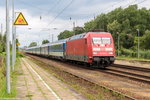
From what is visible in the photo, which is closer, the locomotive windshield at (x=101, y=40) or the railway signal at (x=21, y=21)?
the railway signal at (x=21, y=21)

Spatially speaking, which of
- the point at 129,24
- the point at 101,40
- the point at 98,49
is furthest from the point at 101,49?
the point at 129,24

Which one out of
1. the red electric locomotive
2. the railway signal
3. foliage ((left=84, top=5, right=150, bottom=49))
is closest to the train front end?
the red electric locomotive

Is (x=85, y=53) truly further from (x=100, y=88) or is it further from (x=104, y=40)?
(x=100, y=88)

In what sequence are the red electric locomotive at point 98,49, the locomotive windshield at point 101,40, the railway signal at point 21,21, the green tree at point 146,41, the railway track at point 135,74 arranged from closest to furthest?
the railway signal at point 21,21 → the railway track at point 135,74 → the red electric locomotive at point 98,49 → the locomotive windshield at point 101,40 → the green tree at point 146,41

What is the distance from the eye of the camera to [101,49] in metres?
22.8

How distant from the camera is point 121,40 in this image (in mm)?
83375

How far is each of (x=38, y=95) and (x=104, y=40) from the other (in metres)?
14.7

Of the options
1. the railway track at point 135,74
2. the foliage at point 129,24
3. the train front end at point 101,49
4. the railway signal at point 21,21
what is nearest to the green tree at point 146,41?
the foliage at point 129,24

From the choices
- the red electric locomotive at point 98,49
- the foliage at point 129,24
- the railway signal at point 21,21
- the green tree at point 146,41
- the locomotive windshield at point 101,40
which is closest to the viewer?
the railway signal at point 21,21

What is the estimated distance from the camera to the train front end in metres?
22.5

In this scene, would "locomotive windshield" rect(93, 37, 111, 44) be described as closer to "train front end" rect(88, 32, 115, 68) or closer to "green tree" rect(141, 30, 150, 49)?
"train front end" rect(88, 32, 115, 68)

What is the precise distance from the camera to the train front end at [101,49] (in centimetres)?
2248

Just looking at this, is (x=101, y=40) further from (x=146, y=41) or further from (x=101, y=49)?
(x=146, y=41)

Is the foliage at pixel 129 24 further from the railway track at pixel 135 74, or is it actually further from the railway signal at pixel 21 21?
the railway signal at pixel 21 21
